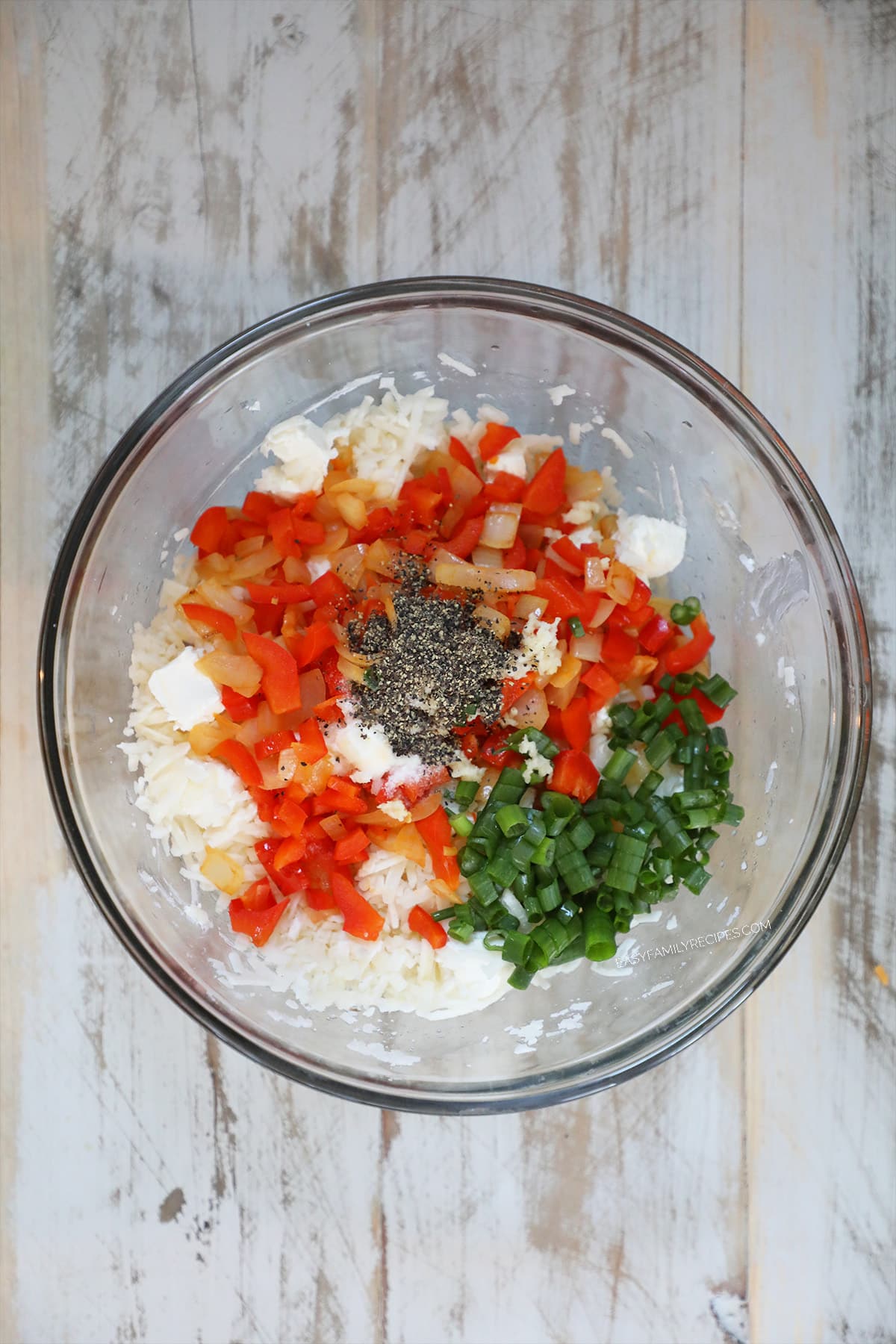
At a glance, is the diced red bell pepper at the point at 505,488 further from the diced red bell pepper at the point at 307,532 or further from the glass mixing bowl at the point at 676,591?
the diced red bell pepper at the point at 307,532

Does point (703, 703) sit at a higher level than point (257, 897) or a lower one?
higher

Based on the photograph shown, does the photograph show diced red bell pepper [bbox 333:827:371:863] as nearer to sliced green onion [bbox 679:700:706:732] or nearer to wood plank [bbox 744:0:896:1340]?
sliced green onion [bbox 679:700:706:732]

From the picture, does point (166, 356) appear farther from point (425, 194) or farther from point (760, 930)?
point (760, 930)

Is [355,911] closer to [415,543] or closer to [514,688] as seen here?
[514,688]

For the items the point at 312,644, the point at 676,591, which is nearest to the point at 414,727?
the point at 312,644

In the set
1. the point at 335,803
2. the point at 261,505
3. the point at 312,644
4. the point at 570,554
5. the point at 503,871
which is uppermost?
the point at 261,505

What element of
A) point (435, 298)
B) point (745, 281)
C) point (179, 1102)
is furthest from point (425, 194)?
point (179, 1102)

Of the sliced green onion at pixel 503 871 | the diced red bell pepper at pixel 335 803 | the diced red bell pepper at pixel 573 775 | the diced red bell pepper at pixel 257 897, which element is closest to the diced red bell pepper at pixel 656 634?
the diced red bell pepper at pixel 573 775
